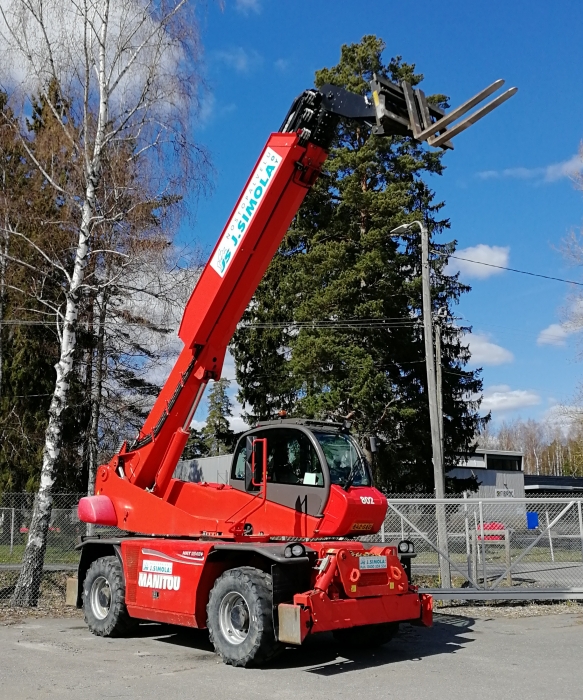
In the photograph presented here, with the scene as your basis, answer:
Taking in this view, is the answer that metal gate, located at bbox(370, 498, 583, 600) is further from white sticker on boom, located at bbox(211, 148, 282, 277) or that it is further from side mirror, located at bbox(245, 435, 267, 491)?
white sticker on boom, located at bbox(211, 148, 282, 277)

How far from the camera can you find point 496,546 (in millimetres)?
14680

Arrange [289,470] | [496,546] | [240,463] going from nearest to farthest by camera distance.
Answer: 1. [289,470]
2. [240,463]
3. [496,546]

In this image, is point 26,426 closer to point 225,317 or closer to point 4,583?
point 4,583

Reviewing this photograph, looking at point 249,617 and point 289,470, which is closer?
point 249,617

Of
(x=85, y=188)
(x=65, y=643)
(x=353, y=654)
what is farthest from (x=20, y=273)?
(x=353, y=654)

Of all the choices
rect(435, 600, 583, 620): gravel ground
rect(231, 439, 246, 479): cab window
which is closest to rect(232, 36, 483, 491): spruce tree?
rect(435, 600, 583, 620): gravel ground

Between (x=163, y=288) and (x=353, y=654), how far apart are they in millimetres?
7489

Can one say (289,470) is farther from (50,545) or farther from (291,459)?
(50,545)

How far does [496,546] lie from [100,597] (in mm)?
7921

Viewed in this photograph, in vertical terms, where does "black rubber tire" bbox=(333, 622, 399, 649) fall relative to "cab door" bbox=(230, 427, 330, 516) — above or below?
below

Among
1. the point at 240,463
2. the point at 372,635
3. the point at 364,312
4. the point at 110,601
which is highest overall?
the point at 364,312

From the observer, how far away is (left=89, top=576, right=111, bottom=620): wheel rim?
10.5 metres

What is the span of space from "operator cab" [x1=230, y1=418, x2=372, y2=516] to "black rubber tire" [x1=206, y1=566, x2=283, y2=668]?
3.47 ft

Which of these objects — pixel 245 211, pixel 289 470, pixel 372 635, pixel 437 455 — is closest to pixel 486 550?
pixel 437 455
